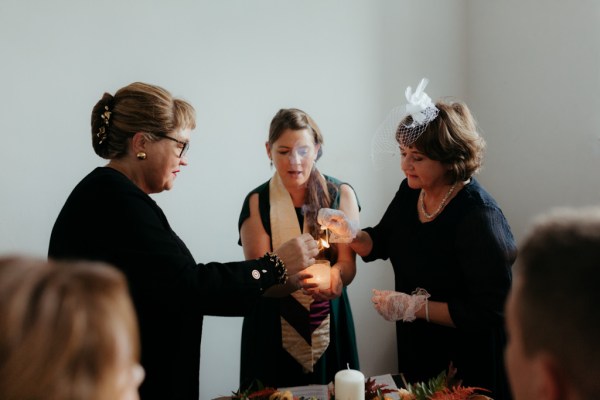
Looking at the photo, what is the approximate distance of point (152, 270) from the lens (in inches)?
64.1

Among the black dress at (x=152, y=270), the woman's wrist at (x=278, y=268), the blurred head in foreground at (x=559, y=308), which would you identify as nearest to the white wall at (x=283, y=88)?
the black dress at (x=152, y=270)

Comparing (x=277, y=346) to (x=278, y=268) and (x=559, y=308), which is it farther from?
(x=559, y=308)

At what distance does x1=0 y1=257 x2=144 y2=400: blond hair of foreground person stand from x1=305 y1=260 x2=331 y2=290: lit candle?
53.4 inches

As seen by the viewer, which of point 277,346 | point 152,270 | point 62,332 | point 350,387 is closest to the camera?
point 62,332

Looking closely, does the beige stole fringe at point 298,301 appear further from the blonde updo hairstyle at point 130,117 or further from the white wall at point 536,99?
the white wall at point 536,99

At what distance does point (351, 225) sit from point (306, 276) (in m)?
0.32

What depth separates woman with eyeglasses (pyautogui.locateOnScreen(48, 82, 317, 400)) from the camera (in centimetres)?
162

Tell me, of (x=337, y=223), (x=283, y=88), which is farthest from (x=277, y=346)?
(x=283, y=88)

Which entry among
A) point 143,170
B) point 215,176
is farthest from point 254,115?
point 143,170

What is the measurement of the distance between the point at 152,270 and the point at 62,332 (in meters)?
0.98

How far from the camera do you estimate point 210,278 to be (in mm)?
1714

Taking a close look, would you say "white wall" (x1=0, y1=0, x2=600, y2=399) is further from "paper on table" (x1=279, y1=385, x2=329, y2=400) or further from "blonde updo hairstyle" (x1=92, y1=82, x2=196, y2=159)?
"paper on table" (x1=279, y1=385, x2=329, y2=400)

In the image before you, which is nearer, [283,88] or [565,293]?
[565,293]

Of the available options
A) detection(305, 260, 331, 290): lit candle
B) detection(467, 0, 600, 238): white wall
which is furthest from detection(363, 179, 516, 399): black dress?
detection(467, 0, 600, 238): white wall
